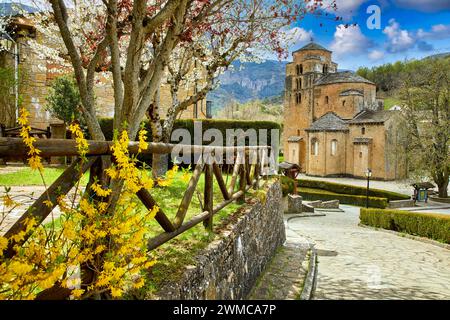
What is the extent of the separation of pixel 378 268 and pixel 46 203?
8.70 m

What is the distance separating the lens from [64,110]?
18.3 meters

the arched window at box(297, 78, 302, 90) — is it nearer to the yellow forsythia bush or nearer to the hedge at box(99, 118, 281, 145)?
the hedge at box(99, 118, 281, 145)

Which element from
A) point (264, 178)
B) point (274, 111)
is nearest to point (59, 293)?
point (264, 178)

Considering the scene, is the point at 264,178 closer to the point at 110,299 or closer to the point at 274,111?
the point at 110,299

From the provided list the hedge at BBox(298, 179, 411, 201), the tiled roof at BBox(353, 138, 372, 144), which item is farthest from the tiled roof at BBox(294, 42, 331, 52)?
the hedge at BBox(298, 179, 411, 201)

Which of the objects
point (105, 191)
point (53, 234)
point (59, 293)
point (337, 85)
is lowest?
point (59, 293)

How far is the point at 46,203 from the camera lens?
1816mm

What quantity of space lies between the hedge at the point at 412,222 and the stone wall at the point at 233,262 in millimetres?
8702

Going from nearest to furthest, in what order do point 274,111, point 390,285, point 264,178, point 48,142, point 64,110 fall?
point 48,142
point 390,285
point 264,178
point 64,110
point 274,111

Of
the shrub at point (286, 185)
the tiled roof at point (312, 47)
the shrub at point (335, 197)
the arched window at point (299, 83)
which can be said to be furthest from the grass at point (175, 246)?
the tiled roof at point (312, 47)

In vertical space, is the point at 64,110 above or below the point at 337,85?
below

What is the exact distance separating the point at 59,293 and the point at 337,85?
52285 mm

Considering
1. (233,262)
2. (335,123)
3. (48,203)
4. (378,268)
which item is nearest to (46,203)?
(48,203)

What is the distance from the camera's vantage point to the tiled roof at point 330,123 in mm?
46062
